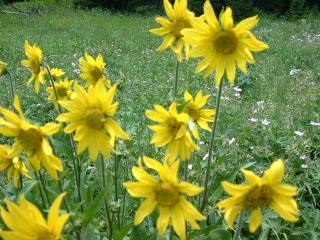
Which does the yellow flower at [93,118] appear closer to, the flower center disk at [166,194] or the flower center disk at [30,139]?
the flower center disk at [30,139]

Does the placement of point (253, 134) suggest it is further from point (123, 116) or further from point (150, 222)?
point (150, 222)

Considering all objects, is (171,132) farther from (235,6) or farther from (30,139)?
(235,6)

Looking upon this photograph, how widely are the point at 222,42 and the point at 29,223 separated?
1045mm

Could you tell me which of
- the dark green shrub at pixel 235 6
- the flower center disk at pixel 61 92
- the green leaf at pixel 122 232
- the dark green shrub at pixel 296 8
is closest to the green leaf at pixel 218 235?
the green leaf at pixel 122 232

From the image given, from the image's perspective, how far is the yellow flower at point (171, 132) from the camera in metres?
1.87

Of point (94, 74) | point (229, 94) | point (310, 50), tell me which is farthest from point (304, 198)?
point (310, 50)

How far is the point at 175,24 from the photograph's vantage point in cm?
250

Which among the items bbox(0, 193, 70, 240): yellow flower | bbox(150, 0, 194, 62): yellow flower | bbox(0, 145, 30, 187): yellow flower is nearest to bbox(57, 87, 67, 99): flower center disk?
bbox(150, 0, 194, 62): yellow flower

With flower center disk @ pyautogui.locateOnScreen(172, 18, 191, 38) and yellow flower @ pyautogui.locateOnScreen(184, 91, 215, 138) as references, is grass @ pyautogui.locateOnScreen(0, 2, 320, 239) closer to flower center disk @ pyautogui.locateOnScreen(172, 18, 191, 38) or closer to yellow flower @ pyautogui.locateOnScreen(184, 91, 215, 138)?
yellow flower @ pyautogui.locateOnScreen(184, 91, 215, 138)

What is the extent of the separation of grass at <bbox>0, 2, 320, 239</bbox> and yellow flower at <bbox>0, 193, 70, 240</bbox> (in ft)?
2.20

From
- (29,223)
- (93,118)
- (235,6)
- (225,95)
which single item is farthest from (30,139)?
(235,6)

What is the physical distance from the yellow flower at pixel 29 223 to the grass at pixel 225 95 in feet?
2.20

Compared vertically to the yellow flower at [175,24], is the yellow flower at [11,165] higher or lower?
lower

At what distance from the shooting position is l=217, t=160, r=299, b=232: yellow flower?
1452 millimetres
